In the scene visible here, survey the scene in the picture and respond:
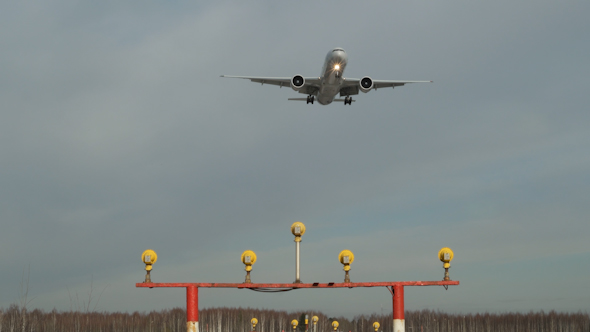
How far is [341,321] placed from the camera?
96438 millimetres

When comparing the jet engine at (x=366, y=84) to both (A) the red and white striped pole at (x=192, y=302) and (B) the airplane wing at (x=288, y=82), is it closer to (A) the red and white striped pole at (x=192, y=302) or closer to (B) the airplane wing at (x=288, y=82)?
(B) the airplane wing at (x=288, y=82)

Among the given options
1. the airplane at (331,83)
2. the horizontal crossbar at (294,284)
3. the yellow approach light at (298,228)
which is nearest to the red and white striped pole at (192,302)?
the horizontal crossbar at (294,284)

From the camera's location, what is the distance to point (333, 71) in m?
51.3

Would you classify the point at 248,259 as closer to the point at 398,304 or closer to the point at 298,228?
the point at 298,228

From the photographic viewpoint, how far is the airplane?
51.3 meters

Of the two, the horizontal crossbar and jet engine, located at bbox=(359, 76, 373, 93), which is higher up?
jet engine, located at bbox=(359, 76, 373, 93)

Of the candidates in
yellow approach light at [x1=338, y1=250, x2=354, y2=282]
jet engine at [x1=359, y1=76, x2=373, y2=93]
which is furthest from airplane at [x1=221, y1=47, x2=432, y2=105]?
yellow approach light at [x1=338, y1=250, x2=354, y2=282]

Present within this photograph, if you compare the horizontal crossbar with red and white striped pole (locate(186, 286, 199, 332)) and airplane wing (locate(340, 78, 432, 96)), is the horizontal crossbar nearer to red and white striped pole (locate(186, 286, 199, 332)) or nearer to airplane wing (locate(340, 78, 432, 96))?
red and white striped pole (locate(186, 286, 199, 332))

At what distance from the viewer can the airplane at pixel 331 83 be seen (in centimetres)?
5128

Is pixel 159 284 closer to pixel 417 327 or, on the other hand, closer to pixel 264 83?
pixel 264 83

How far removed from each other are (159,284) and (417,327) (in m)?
93.8

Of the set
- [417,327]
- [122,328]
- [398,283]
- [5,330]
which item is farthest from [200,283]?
[417,327]

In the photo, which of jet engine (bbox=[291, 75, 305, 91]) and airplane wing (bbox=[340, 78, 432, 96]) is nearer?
jet engine (bbox=[291, 75, 305, 91])

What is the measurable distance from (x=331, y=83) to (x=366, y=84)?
4101 mm
